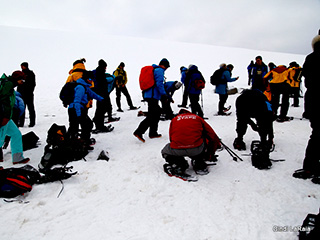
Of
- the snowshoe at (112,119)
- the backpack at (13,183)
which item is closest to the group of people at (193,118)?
the backpack at (13,183)

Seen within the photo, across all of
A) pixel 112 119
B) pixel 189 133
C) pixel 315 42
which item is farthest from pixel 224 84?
pixel 189 133

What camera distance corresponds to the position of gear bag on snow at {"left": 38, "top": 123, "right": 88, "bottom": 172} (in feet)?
13.8

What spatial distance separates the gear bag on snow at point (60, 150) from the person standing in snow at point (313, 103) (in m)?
4.08

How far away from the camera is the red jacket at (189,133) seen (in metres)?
3.57

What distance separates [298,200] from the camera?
2943 mm

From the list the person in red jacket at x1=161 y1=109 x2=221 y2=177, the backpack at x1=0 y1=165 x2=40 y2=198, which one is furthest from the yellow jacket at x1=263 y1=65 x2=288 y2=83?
the backpack at x1=0 y1=165 x2=40 y2=198

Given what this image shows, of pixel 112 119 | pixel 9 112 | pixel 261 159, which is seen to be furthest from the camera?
pixel 112 119

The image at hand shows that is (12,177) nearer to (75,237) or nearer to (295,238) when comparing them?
(75,237)

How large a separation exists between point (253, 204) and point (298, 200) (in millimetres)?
617

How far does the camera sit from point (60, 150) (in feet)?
14.3

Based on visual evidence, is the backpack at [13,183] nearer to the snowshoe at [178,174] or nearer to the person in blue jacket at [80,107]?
the person in blue jacket at [80,107]

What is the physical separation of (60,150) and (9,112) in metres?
1.13

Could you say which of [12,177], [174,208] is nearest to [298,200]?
[174,208]

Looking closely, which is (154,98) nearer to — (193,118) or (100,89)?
(193,118)
